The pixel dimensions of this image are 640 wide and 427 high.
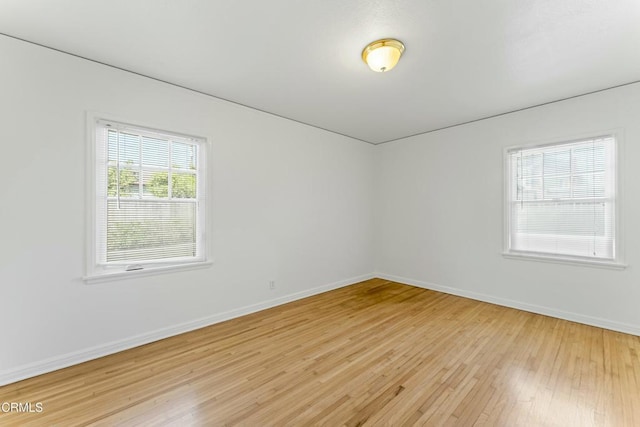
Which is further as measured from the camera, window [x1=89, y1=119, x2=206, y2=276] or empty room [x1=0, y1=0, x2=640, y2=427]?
window [x1=89, y1=119, x2=206, y2=276]

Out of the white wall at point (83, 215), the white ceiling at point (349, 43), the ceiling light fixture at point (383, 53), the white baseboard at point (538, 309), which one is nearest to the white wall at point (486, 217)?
the white baseboard at point (538, 309)

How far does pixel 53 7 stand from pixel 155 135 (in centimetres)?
119

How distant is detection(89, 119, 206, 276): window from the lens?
2.60m

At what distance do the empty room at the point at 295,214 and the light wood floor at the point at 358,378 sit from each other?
0.06 feet

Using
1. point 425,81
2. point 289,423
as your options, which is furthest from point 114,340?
point 425,81

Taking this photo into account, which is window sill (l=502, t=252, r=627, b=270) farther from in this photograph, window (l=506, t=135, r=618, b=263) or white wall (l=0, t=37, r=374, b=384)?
white wall (l=0, t=37, r=374, b=384)

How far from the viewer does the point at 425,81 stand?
2.92 metres

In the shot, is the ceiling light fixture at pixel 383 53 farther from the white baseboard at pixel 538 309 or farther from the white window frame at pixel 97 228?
the white baseboard at pixel 538 309

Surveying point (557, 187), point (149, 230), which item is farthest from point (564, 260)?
point (149, 230)

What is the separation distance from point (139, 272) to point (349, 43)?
9.91ft

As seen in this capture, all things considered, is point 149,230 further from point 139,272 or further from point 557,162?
point 557,162

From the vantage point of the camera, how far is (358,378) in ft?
7.06

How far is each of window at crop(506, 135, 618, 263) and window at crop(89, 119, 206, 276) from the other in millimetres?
4342

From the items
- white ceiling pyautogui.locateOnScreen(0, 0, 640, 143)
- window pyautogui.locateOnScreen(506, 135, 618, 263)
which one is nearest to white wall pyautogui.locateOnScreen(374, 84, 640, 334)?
window pyautogui.locateOnScreen(506, 135, 618, 263)
